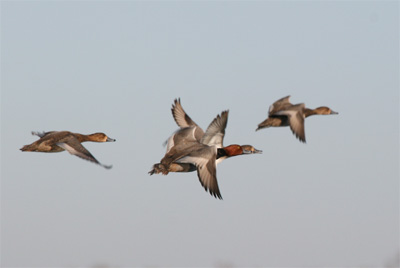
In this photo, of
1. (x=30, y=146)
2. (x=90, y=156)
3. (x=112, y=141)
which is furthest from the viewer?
(x=112, y=141)

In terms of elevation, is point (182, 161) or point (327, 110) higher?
point (327, 110)

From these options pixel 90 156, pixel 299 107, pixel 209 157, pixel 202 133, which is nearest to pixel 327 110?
pixel 299 107

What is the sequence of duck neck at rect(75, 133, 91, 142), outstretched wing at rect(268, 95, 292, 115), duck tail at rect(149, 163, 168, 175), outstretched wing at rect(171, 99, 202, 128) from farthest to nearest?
1. outstretched wing at rect(171, 99, 202, 128)
2. duck neck at rect(75, 133, 91, 142)
3. outstretched wing at rect(268, 95, 292, 115)
4. duck tail at rect(149, 163, 168, 175)

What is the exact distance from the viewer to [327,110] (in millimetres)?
21078

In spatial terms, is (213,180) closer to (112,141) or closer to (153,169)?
(153,169)

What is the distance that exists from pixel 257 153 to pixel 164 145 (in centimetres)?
213

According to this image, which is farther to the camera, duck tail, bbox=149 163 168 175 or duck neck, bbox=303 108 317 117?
duck neck, bbox=303 108 317 117

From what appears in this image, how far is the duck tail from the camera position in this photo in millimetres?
17156

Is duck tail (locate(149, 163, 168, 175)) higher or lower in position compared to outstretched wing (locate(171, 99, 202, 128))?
lower

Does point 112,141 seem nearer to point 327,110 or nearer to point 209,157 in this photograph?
point 209,157

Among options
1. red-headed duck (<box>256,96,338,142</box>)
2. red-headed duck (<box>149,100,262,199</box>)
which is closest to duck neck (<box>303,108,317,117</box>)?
red-headed duck (<box>256,96,338,142</box>)

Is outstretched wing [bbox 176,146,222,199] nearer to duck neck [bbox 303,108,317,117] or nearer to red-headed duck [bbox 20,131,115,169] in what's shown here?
red-headed duck [bbox 20,131,115,169]

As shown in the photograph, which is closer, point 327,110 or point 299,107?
point 299,107

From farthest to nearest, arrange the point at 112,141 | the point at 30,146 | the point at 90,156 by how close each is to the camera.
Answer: the point at 112,141, the point at 30,146, the point at 90,156
